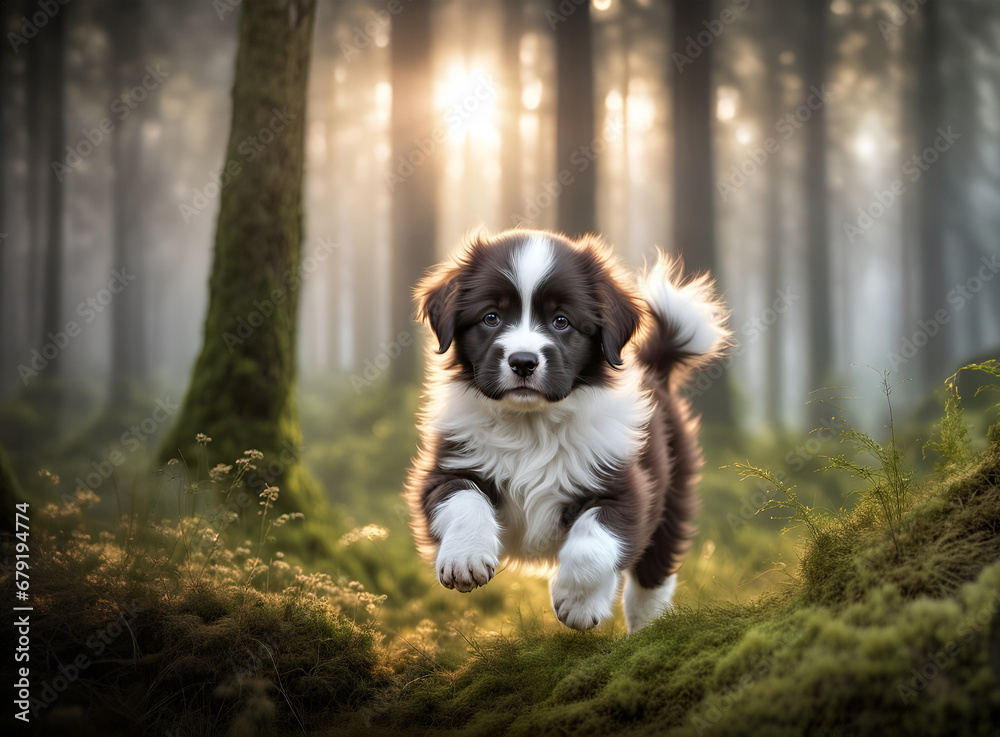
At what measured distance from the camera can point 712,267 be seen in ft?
29.2

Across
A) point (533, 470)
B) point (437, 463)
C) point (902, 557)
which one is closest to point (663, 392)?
point (533, 470)

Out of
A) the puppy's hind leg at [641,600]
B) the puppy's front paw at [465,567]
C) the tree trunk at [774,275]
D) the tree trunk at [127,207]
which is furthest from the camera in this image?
the tree trunk at [774,275]

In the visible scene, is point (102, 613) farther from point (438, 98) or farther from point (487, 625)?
point (438, 98)

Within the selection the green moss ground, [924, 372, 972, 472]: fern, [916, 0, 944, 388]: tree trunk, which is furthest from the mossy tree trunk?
[916, 0, 944, 388]: tree trunk

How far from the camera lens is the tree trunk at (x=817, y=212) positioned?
11.6 m

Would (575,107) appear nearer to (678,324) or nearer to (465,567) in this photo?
(678,324)

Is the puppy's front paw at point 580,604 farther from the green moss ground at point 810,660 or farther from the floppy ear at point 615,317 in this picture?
the floppy ear at point 615,317

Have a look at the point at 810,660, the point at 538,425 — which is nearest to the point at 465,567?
the point at 538,425

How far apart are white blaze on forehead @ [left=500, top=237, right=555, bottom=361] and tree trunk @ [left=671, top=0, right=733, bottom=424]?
602 centimetres

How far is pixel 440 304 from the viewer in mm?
3305

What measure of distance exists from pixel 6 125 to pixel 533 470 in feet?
44.0

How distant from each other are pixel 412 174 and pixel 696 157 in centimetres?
419

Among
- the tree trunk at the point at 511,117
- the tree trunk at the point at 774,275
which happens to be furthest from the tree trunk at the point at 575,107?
the tree trunk at the point at 774,275

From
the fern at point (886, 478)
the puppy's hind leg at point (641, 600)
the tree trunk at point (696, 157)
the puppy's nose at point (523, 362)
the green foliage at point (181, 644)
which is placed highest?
the tree trunk at point (696, 157)
